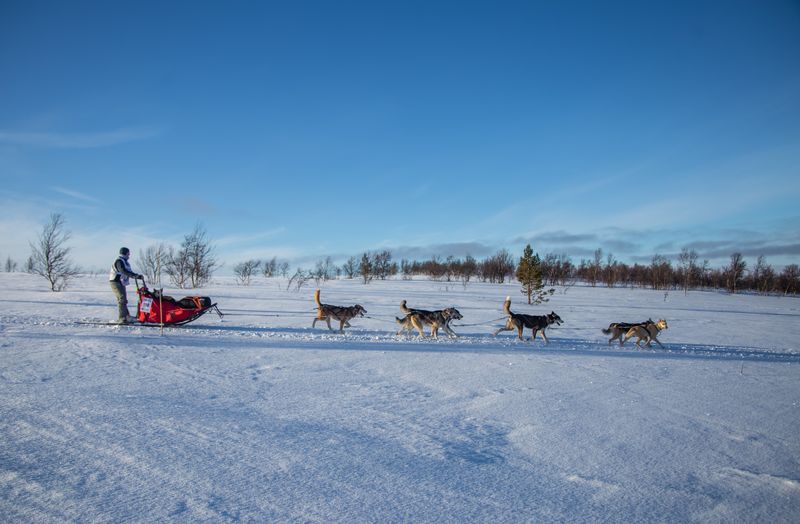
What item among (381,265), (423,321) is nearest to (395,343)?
(423,321)

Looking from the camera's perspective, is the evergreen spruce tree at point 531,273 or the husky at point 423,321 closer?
the husky at point 423,321

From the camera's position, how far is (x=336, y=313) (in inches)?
418

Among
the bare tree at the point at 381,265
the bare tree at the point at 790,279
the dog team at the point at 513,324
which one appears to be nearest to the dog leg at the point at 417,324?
the dog team at the point at 513,324

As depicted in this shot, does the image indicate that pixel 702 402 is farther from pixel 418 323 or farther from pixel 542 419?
pixel 418 323

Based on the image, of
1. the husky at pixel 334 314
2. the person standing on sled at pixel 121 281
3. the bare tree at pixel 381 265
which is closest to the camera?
the person standing on sled at pixel 121 281

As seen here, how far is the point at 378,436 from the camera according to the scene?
368 cm

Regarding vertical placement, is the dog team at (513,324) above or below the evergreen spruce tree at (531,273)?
below

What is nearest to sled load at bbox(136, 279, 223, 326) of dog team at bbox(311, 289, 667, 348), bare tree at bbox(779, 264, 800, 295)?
dog team at bbox(311, 289, 667, 348)

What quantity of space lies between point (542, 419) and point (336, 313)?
712 centimetres

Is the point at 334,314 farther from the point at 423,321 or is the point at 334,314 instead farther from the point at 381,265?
the point at 381,265

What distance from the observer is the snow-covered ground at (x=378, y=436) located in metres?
2.58

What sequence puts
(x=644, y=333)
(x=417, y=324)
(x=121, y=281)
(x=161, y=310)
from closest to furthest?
(x=161, y=310)
(x=121, y=281)
(x=644, y=333)
(x=417, y=324)

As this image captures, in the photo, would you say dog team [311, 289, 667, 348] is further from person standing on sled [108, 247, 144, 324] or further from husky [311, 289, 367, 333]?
person standing on sled [108, 247, 144, 324]

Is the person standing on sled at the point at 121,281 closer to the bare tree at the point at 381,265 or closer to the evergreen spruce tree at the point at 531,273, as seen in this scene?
the evergreen spruce tree at the point at 531,273
